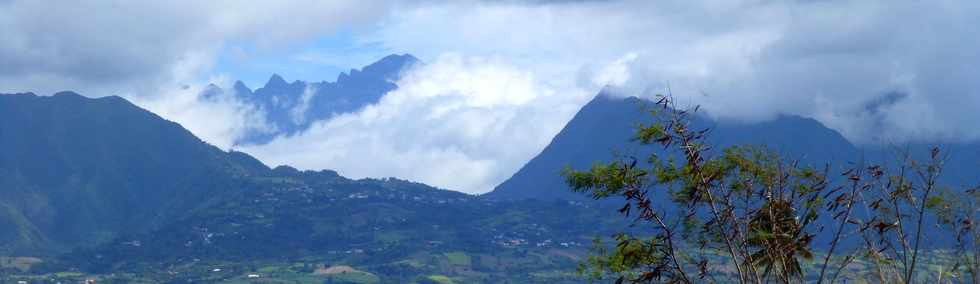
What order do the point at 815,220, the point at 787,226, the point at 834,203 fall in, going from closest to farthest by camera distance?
the point at 834,203
the point at 787,226
the point at 815,220

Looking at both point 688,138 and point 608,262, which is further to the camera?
→ point 608,262

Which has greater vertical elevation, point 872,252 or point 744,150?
point 744,150

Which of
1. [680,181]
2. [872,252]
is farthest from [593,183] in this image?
[872,252]

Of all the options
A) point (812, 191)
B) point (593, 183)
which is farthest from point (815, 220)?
point (593, 183)

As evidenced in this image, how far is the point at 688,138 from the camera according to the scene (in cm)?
2714

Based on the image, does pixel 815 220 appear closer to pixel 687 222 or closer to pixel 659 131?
pixel 687 222

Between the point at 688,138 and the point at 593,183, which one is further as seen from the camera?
the point at 593,183

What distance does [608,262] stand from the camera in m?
30.9

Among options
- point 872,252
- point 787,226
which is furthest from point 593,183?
point 872,252

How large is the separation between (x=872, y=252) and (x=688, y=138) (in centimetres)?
487

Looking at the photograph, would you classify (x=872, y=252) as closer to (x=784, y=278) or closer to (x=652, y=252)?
(x=784, y=278)

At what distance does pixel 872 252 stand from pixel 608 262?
23.1 feet

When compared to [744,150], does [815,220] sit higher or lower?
lower

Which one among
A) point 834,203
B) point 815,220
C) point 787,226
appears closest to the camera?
point 834,203
